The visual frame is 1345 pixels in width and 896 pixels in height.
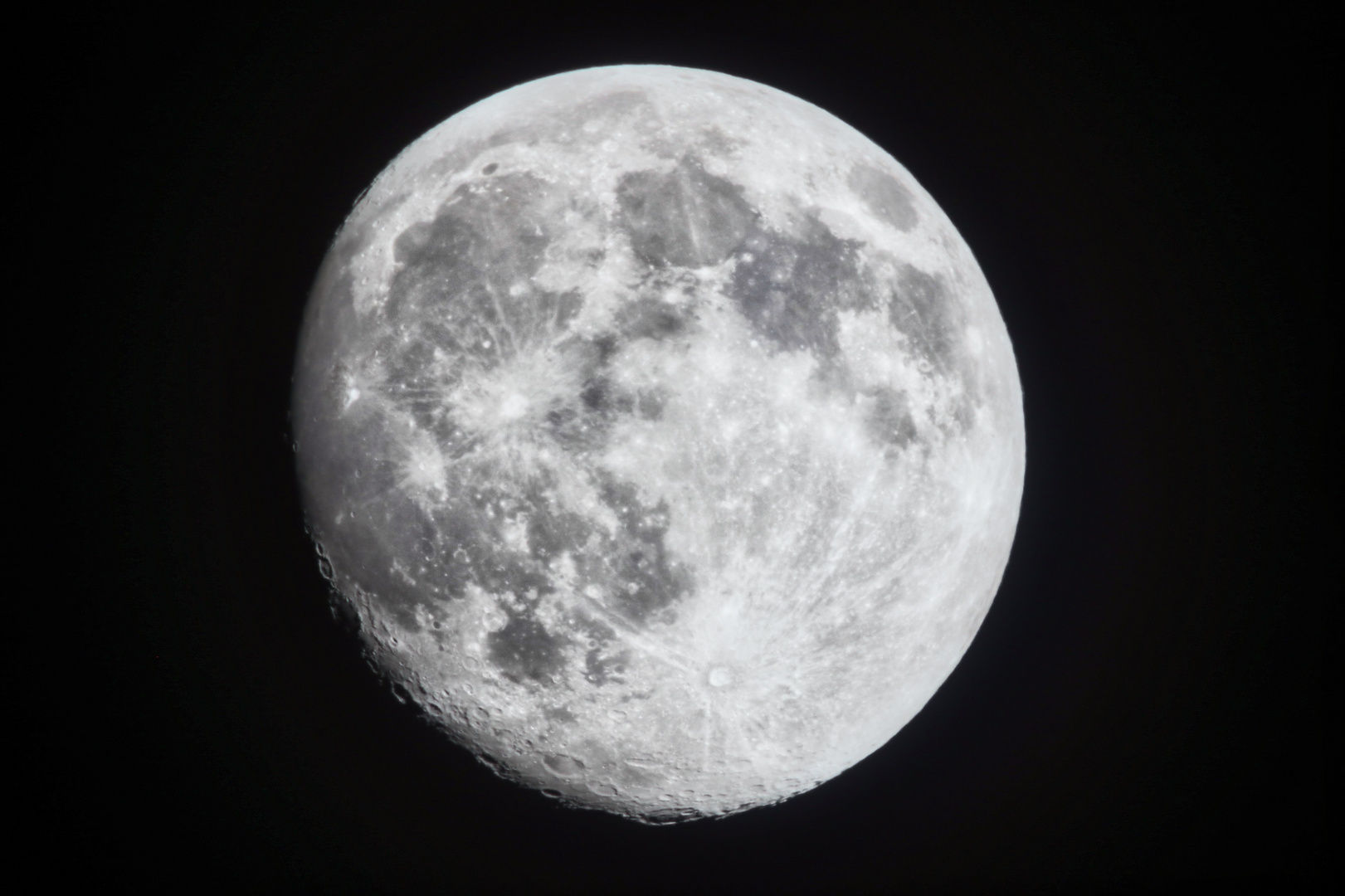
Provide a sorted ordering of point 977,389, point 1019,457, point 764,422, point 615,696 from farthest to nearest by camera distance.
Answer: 1. point 1019,457
2. point 977,389
3. point 615,696
4. point 764,422

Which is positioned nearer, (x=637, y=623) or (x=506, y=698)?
(x=637, y=623)

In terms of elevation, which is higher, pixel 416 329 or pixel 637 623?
pixel 416 329

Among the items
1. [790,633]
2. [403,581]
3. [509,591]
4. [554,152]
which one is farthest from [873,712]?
[554,152]

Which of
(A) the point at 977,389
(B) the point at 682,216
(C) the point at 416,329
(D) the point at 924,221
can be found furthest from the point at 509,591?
(D) the point at 924,221

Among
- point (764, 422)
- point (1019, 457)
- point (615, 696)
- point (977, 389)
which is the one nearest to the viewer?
point (764, 422)

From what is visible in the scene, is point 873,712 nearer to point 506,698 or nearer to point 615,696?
point 615,696

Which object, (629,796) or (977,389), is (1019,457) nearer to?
(977,389)

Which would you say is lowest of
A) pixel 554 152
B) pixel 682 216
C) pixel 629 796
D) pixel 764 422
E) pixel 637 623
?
pixel 629 796
